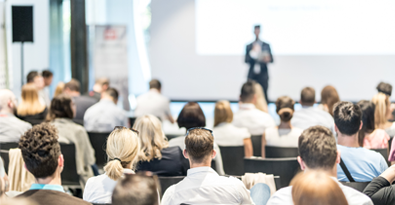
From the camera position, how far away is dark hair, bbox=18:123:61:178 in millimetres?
1857

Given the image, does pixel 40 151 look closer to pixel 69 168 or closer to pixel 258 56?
pixel 69 168

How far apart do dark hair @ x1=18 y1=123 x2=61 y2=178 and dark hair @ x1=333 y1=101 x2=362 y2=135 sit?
6.20ft

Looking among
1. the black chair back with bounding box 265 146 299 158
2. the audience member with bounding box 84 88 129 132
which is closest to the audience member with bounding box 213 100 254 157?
the black chair back with bounding box 265 146 299 158

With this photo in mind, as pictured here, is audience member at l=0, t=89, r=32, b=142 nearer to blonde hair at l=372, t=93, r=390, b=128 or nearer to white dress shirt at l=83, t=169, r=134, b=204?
white dress shirt at l=83, t=169, r=134, b=204

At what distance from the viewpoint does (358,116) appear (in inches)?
102

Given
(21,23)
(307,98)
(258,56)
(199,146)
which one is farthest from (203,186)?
(21,23)

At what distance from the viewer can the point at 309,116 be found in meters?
3.92

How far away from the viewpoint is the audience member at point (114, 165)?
6.72 feet

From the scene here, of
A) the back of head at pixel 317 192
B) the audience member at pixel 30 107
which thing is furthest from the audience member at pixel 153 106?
the back of head at pixel 317 192

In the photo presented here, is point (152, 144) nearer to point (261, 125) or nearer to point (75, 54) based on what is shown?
point (261, 125)

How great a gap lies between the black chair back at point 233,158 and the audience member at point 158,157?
2.44 feet

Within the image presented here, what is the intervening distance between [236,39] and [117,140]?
20.0ft

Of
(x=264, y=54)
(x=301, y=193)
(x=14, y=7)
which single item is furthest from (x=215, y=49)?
(x=301, y=193)

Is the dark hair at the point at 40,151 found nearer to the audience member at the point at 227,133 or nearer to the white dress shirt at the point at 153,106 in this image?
the audience member at the point at 227,133
